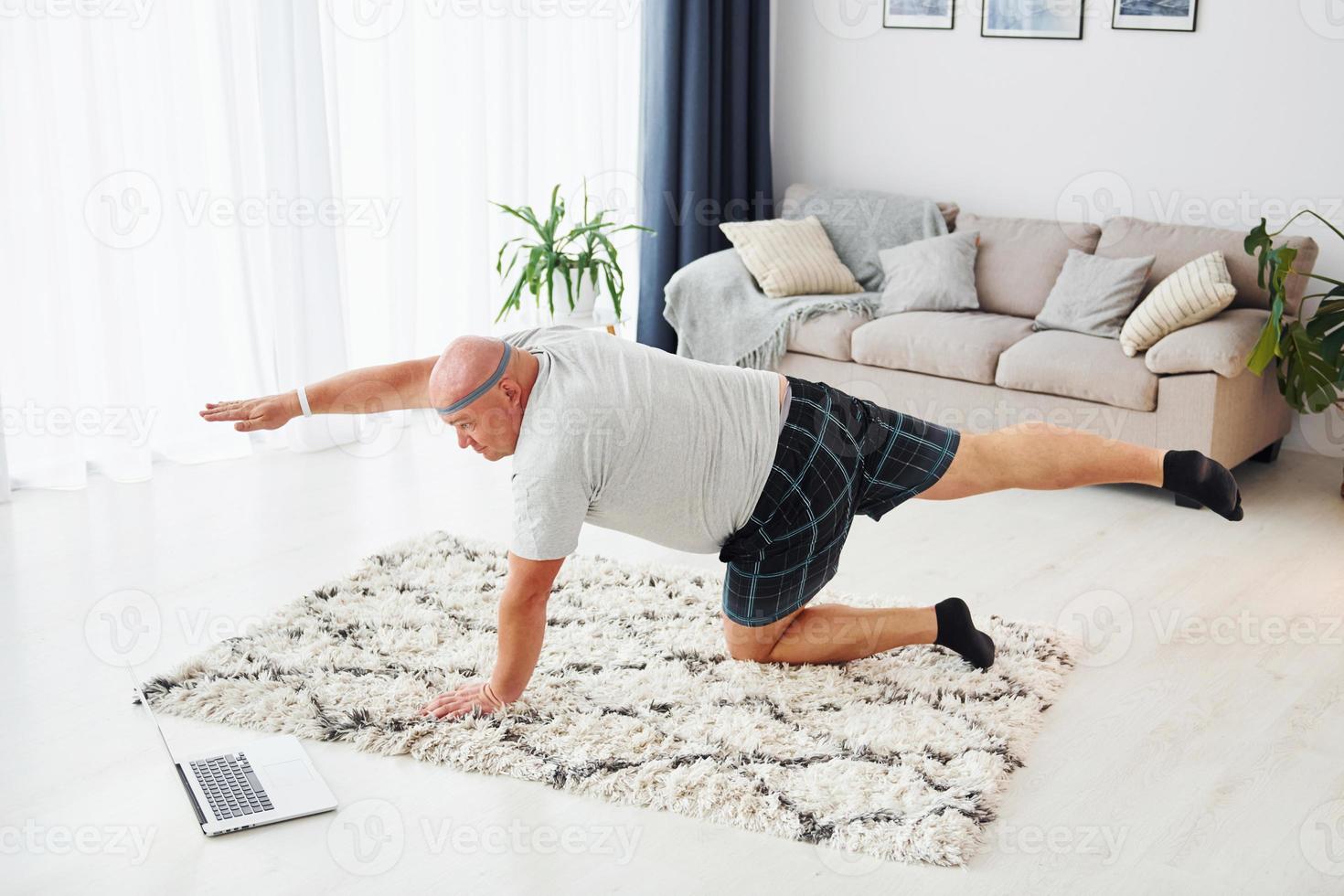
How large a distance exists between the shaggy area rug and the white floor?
0.06m

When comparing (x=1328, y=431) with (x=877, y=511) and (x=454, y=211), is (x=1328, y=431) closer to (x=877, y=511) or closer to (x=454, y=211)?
(x=877, y=511)

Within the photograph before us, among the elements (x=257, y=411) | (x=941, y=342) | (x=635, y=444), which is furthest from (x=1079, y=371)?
(x=257, y=411)

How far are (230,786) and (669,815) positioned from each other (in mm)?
802

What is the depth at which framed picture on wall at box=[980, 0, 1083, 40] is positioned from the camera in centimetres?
484

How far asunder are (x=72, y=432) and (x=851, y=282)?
9.26 ft

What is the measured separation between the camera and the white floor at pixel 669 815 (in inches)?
84.7

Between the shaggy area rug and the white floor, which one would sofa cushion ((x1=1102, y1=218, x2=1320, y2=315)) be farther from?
the shaggy area rug

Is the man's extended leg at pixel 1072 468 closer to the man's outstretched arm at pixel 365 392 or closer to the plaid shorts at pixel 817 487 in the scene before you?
the plaid shorts at pixel 817 487

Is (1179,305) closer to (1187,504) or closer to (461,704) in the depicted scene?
Result: (1187,504)

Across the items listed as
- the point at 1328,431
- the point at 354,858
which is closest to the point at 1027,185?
the point at 1328,431

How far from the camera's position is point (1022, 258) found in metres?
4.68

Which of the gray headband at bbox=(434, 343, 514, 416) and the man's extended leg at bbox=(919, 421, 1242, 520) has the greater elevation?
the gray headband at bbox=(434, 343, 514, 416)

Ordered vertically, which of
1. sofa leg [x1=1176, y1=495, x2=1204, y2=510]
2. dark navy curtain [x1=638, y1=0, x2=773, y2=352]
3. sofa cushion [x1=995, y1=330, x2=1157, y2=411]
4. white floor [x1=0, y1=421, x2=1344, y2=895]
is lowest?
white floor [x1=0, y1=421, x2=1344, y2=895]

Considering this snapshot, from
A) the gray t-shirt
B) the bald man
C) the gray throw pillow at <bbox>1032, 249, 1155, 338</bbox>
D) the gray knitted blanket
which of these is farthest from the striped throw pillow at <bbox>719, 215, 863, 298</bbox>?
the gray t-shirt
